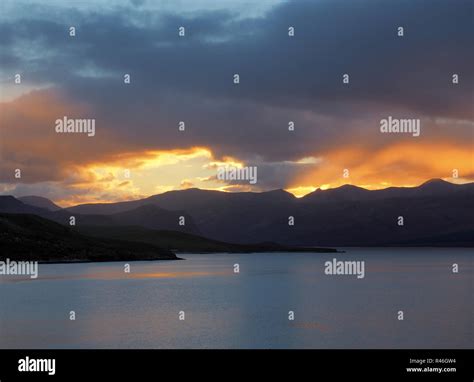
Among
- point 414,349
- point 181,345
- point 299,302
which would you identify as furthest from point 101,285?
point 414,349

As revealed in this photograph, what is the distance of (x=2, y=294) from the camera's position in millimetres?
110250

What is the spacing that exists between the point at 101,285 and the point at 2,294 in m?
24.5

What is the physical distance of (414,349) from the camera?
55.8 meters

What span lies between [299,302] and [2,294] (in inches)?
2060

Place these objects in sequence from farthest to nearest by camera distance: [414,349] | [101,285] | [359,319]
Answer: [101,285], [359,319], [414,349]

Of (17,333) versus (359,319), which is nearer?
(17,333)
